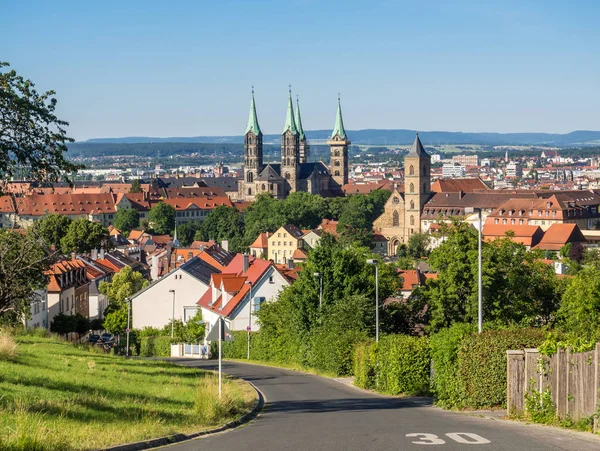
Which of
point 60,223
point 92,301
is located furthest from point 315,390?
point 60,223

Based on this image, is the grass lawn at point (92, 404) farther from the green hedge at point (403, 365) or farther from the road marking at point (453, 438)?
the road marking at point (453, 438)

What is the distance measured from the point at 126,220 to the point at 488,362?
173081mm

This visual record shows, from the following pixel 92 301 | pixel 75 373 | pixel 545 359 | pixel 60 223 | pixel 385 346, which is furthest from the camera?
pixel 60 223

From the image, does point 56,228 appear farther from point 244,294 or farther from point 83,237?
point 244,294

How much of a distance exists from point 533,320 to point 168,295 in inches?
1183

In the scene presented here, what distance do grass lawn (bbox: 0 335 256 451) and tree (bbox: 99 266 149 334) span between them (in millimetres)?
38871

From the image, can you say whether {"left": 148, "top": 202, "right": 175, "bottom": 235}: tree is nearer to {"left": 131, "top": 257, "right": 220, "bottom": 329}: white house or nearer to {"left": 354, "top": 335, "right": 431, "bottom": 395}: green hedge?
{"left": 131, "top": 257, "right": 220, "bottom": 329}: white house

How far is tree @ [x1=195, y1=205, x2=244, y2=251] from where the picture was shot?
16750 cm

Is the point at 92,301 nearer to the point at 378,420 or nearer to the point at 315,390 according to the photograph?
the point at 315,390

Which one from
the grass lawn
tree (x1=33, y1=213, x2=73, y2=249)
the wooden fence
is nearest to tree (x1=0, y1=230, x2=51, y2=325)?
the grass lawn

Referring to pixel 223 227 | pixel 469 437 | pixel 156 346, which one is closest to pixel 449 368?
pixel 469 437

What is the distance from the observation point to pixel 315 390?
31.4 meters

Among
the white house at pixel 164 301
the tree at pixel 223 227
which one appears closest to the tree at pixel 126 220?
the tree at pixel 223 227

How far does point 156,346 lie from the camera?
60.1 m
